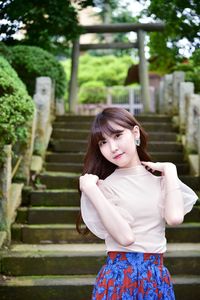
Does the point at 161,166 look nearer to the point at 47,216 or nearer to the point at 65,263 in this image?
the point at 65,263

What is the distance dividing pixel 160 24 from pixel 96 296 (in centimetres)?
953

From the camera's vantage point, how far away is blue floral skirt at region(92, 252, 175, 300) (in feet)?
5.88

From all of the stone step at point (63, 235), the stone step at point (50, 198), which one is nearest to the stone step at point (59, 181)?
the stone step at point (50, 198)

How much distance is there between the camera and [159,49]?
8141 mm

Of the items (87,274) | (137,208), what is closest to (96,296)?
(137,208)

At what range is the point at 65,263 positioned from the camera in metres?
4.00

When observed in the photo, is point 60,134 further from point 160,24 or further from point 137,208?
point 137,208

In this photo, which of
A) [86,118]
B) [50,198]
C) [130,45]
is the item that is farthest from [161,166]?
[130,45]

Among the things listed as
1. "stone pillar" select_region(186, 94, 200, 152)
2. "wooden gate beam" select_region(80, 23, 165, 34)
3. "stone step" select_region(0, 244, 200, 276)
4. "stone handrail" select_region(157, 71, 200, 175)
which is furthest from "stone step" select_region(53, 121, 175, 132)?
"wooden gate beam" select_region(80, 23, 165, 34)

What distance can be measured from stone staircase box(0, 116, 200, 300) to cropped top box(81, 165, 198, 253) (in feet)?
6.58

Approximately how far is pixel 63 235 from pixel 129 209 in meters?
2.85

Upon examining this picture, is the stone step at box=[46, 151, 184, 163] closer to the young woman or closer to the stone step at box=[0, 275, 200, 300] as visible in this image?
the stone step at box=[0, 275, 200, 300]

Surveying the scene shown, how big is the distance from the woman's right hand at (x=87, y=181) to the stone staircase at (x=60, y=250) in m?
2.12

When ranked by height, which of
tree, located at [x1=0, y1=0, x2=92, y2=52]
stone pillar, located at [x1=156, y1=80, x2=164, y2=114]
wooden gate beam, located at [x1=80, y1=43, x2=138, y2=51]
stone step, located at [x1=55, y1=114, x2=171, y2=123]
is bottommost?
stone step, located at [x1=55, y1=114, x2=171, y2=123]
